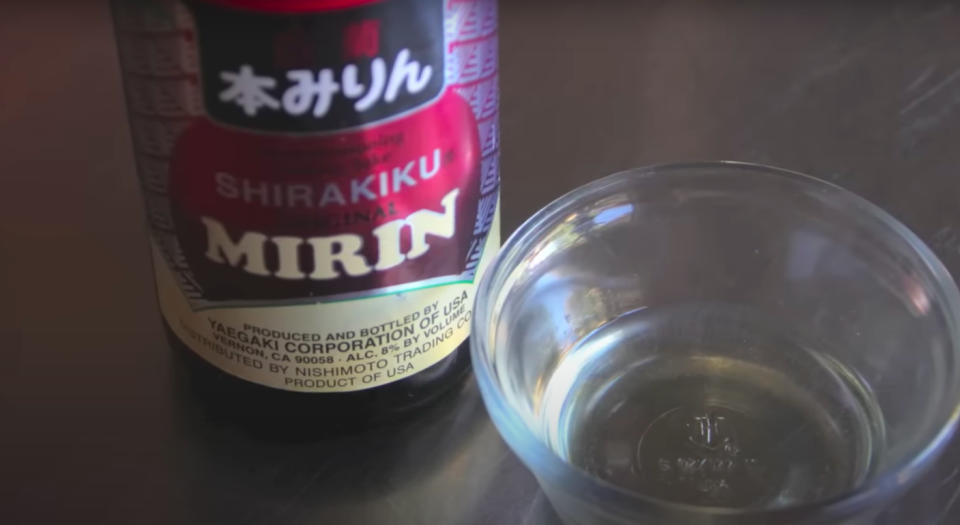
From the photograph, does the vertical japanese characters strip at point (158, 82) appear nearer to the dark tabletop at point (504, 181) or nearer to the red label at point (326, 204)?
the red label at point (326, 204)

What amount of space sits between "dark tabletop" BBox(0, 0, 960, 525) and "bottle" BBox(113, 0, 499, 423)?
0.11 ft

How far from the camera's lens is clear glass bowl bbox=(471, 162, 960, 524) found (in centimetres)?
47

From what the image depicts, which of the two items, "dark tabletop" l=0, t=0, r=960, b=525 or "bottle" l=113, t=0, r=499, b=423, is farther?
"dark tabletop" l=0, t=0, r=960, b=525

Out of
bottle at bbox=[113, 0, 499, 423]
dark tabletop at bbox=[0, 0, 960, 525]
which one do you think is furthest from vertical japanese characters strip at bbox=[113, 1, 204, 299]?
dark tabletop at bbox=[0, 0, 960, 525]

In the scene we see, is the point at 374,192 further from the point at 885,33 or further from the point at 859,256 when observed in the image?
the point at 885,33

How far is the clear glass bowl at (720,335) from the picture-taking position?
0.47 meters

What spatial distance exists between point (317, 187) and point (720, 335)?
0.21 meters

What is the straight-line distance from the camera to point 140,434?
1.75 ft

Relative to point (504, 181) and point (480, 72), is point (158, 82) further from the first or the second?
point (504, 181)

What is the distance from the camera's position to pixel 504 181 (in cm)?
66

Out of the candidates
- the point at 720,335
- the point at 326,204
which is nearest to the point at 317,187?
the point at 326,204

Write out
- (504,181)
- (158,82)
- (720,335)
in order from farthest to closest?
(504,181), (720,335), (158,82)

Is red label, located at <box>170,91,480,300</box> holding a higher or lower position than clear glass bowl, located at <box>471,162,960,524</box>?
higher

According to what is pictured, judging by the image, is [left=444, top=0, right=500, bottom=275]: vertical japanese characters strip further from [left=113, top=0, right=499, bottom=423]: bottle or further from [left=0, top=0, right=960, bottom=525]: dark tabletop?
[left=0, top=0, right=960, bottom=525]: dark tabletop
